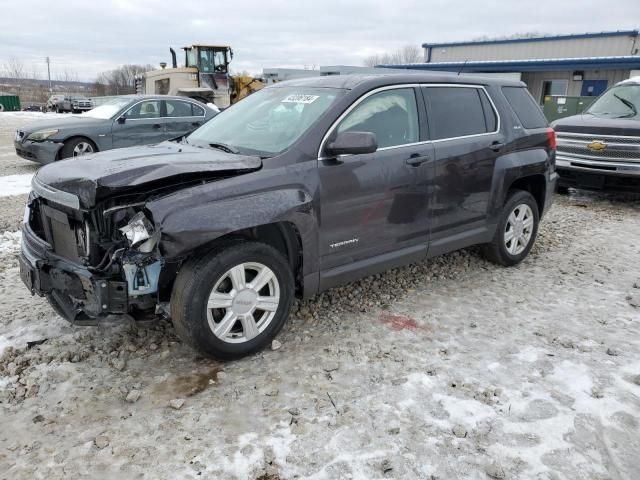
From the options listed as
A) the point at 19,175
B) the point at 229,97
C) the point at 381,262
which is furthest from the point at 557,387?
the point at 229,97

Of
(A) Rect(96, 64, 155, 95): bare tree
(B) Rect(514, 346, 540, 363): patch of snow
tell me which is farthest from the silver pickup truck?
(A) Rect(96, 64, 155, 95): bare tree

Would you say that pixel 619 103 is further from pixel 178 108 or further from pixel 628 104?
pixel 178 108

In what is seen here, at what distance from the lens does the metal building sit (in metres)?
24.2

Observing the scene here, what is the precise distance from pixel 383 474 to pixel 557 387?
1.40 metres

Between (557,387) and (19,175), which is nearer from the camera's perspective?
(557,387)

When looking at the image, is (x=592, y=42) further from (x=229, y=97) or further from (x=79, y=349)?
(x=79, y=349)

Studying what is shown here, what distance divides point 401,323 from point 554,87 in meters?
26.5

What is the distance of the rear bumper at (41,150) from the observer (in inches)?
384

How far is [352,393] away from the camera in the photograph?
3125 mm

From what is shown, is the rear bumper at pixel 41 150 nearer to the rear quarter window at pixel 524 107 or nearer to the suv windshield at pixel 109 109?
the suv windshield at pixel 109 109

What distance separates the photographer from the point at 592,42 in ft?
91.2

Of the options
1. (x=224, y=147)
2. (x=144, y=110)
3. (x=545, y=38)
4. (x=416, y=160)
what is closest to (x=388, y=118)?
(x=416, y=160)

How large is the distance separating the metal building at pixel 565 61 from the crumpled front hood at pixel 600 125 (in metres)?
15.6

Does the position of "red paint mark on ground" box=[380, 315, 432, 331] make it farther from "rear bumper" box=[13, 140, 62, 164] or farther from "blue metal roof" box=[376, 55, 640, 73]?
"blue metal roof" box=[376, 55, 640, 73]
